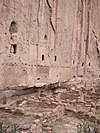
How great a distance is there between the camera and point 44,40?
16688 millimetres

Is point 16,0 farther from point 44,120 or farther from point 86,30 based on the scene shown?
point 86,30

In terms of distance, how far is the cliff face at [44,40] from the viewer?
1311cm

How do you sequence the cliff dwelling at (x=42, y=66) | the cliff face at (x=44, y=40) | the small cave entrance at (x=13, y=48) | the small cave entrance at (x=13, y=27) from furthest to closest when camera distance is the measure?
the small cave entrance at (x=13, y=27) < the small cave entrance at (x=13, y=48) < the cliff face at (x=44, y=40) < the cliff dwelling at (x=42, y=66)

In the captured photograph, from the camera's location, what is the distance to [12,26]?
13.6m

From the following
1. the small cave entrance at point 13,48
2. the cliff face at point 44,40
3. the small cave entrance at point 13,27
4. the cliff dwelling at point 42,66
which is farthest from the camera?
the small cave entrance at point 13,27

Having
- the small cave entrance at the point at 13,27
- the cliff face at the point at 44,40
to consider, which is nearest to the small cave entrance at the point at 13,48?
the cliff face at the point at 44,40

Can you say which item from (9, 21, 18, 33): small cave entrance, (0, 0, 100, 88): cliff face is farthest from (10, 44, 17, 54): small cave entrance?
(9, 21, 18, 33): small cave entrance

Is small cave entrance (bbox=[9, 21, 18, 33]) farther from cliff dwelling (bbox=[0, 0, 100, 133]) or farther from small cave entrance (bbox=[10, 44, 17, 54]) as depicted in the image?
small cave entrance (bbox=[10, 44, 17, 54])

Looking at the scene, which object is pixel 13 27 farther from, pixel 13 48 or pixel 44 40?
pixel 44 40

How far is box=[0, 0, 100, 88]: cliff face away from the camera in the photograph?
43.0 ft

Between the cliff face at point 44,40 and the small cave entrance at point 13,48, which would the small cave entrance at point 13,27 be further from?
the small cave entrance at point 13,48

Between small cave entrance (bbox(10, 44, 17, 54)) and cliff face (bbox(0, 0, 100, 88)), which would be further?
small cave entrance (bbox(10, 44, 17, 54))

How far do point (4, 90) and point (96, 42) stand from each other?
58.8 feet

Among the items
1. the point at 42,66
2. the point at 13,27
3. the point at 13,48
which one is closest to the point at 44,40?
the point at 42,66
